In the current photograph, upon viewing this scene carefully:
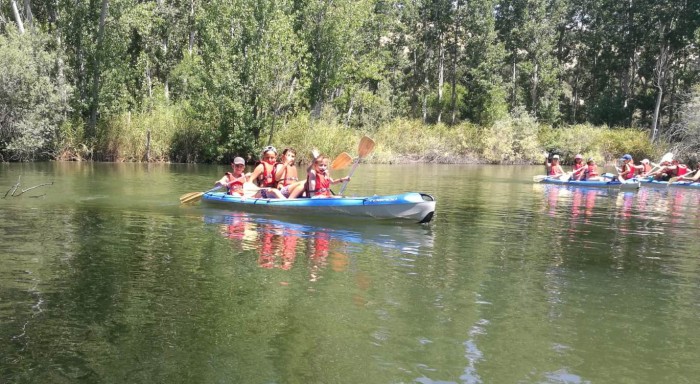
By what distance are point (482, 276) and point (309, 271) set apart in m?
2.23

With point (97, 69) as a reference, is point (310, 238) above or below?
below

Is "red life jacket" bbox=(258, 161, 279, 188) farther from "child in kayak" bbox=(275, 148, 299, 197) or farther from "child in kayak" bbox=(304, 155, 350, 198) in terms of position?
"child in kayak" bbox=(304, 155, 350, 198)

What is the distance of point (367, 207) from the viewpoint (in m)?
12.2

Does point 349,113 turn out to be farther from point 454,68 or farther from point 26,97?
point 26,97

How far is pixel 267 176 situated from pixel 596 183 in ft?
46.5

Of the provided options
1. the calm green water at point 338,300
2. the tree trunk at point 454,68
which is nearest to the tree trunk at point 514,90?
the tree trunk at point 454,68

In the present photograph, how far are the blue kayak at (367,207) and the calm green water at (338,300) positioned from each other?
283mm

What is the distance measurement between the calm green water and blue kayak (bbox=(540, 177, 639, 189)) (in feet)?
33.2

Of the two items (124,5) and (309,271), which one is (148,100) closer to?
(124,5)

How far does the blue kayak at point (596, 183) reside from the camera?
22516 millimetres

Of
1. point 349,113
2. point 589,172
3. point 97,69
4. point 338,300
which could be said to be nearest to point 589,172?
point 589,172

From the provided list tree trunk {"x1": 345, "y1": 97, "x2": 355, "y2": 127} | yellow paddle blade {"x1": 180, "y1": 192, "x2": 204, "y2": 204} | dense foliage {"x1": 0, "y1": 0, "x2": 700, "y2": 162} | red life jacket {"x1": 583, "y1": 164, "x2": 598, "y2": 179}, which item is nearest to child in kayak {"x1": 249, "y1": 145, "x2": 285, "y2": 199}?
yellow paddle blade {"x1": 180, "y1": 192, "x2": 204, "y2": 204}

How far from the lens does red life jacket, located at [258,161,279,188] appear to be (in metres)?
14.2

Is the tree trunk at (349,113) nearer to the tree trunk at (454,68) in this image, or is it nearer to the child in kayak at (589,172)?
the tree trunk at (454,68)
